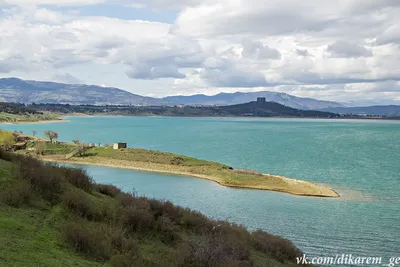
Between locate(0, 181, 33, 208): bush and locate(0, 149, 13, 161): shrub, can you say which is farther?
locate(0, 149, 13, 161): shrub

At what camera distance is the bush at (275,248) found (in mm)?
23889

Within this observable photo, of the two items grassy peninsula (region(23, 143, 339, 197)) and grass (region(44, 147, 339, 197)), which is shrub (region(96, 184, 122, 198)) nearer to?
grassy peninsula (region(23, 143, 339, 197))

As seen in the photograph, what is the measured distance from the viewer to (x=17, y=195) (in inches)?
687

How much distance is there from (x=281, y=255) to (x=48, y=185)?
13.2 meters

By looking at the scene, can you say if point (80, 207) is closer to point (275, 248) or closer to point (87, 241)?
point (87, 241)

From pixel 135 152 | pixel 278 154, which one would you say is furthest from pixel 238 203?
pixel 278 154

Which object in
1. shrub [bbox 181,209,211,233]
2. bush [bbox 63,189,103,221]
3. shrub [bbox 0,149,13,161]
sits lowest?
shrub [bbox 181,209,211,233]

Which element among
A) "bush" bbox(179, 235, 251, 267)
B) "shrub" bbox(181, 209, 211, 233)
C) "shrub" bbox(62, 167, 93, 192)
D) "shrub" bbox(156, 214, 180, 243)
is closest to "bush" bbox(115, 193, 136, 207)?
"shrub" bbox(62, 167, 93, 192)

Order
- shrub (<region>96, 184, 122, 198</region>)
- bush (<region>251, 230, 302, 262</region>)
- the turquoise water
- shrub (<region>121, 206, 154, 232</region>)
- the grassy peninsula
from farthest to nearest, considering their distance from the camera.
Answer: the grassy peninsula → the turquoise water → shrub (<region>96, 184, 122, 198</region>) → bush (<region>251, 230, 302, 262</region>) → shrub (<region>121, 206, 154, 232</region>)

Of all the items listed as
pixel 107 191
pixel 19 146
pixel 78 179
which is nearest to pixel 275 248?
pixel 107 191

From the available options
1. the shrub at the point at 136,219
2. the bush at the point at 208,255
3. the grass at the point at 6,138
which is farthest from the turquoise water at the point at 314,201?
the grass at the point at 6,138

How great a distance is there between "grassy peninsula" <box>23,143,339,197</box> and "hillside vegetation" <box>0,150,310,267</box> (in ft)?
128

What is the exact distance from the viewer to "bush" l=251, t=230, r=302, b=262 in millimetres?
23889

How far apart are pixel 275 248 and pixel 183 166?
59.4 m
